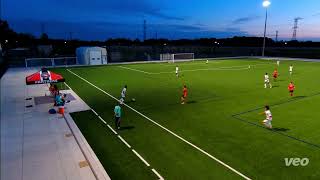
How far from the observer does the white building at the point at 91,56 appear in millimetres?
59341

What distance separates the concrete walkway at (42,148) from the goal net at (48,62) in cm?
3828

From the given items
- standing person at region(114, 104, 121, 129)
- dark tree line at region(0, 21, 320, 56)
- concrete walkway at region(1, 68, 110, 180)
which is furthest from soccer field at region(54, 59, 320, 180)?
dark tree line at region(0, 21, 320, 56)

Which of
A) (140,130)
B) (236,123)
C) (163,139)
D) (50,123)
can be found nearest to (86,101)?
(50,123)

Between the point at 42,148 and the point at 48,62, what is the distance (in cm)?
5054

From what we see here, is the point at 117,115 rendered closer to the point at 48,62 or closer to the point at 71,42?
the point at 48,62

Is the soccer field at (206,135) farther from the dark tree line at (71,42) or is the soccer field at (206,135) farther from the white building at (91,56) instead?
the dark tree line at (71,42)

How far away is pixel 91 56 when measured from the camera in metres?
59.4

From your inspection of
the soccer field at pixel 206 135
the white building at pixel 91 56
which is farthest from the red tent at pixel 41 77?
the white building at pixel 91 56

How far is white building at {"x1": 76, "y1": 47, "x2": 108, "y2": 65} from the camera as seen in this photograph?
59.3 m

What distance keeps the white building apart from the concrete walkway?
127 ft

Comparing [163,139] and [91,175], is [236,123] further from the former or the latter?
[91,175]

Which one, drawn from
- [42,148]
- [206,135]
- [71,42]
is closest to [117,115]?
[42,148]

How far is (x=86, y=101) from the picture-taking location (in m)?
24.1

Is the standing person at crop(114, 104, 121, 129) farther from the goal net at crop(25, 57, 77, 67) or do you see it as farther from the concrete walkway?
the goal net at crop(25, 57, 77, 67)
